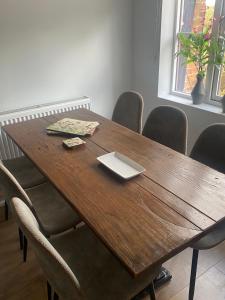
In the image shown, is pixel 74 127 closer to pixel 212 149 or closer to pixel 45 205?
pixel 45 205

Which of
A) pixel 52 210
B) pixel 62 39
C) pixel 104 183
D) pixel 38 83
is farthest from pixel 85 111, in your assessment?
pixel 104 183

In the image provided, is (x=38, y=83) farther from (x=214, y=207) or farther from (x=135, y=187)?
(x=214, y=207)

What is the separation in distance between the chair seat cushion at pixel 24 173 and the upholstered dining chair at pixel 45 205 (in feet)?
0.26

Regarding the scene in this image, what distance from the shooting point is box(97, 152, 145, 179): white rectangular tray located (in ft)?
4.51

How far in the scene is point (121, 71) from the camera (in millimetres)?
3020

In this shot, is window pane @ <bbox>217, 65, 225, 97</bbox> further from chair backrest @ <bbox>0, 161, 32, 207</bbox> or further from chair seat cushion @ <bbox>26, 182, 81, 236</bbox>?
chair backrest @ <bbox>0, 161, 32, 207</bbox>

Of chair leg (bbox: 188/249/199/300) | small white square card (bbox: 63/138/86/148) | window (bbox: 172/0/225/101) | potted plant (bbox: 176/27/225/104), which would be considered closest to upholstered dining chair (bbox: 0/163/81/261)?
small white square card (bbox: 63/138/86/148)

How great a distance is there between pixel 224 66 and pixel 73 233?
192 centimetres

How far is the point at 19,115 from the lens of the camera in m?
2.38

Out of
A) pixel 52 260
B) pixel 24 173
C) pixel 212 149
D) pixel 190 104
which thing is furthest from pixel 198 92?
pixel 52 260

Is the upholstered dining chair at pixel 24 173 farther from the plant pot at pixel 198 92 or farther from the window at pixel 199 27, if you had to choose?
the window at pixel 199 27

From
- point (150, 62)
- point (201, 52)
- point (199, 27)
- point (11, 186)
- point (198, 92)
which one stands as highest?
point (199, 27)

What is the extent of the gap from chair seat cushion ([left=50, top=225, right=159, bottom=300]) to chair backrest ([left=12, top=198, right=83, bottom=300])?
0.44ft

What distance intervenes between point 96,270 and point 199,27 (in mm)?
2302
